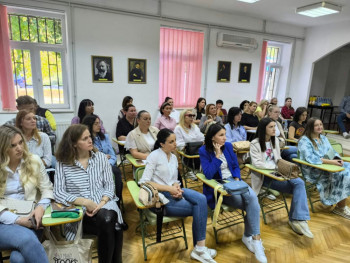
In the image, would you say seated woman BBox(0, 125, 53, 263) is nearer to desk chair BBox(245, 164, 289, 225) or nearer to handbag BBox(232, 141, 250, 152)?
desk chair BBox(245, 164, 289, 225)

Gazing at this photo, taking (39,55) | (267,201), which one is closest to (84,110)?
(39,55)

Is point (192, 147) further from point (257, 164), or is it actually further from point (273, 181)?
point (273, 181)

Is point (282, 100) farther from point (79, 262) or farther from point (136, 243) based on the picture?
point (79, 262)

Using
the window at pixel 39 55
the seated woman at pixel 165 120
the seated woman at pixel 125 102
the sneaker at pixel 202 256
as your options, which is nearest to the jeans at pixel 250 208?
the sneaker at pixel 202 256

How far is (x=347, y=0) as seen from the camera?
4.80 m

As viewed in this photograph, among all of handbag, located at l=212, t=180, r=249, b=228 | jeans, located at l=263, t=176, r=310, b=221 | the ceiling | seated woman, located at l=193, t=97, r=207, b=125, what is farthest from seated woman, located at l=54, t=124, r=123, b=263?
the ceiling

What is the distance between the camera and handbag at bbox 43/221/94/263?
1.68 m

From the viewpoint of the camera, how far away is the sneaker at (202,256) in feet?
6.89

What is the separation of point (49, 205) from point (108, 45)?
378 centimetres

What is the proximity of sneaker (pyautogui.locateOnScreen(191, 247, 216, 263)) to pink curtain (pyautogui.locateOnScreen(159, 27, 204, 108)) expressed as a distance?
4.04 metres

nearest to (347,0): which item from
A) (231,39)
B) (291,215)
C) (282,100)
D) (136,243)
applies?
(231,39)

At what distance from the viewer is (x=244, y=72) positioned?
21.8 ft

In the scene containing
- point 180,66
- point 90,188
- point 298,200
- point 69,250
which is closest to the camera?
point 69,250

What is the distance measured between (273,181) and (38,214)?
2.34 meters
